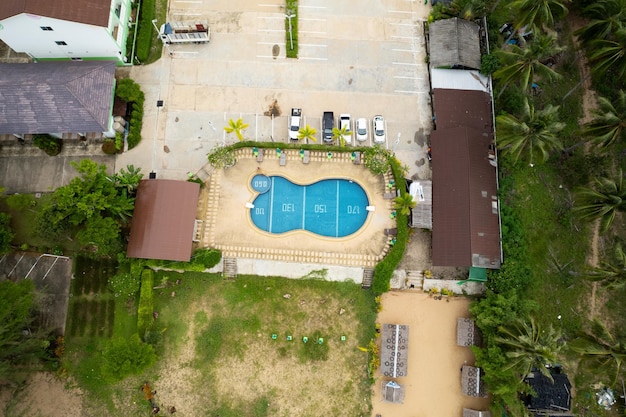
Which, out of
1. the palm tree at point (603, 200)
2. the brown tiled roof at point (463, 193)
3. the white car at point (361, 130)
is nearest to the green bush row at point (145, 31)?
the white car at point (361, 130)

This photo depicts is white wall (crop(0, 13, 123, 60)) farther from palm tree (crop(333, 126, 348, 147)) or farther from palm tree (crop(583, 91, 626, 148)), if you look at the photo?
palm tree (crop(583, 91, 626, 148))

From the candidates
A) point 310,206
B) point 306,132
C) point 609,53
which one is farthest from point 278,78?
point 609,53

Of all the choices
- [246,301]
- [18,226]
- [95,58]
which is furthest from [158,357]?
[95,58]

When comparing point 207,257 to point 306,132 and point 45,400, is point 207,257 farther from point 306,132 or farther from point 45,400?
point 45,400

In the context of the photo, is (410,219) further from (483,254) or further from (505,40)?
(505,40)

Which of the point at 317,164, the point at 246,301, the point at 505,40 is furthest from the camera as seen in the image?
the point at 505,40

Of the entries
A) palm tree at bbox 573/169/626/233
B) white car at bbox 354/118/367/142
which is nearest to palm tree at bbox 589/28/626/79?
palm tree at bbox 573/169/626/233

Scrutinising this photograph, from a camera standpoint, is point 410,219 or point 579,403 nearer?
point 579,403
